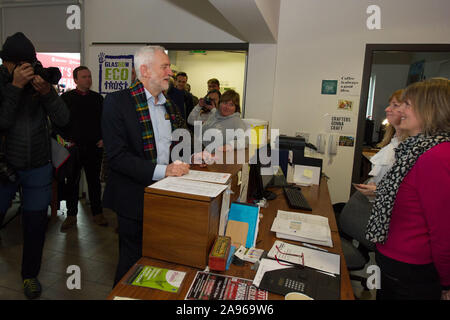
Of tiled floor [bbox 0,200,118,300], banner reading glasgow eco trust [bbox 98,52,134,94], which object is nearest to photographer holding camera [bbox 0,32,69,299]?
tiled floor [bbox 0,200,118,300]

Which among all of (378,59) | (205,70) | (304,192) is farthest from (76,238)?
(378,59)

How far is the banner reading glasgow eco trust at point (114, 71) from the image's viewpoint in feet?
12.8

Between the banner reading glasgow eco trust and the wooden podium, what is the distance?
3.18 metres

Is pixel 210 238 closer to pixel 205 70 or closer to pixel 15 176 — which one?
pixel 15 176

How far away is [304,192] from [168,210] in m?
1.60

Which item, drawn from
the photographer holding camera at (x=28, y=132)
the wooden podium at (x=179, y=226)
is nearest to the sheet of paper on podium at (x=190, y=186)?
the wooden podium at (x=179, y=226)

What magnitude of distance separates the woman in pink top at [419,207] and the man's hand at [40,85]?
6.55 feet

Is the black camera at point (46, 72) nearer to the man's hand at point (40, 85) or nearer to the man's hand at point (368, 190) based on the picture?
the man's hand at point (40, 85)

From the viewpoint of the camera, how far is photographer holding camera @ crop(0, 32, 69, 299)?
1.76 metres

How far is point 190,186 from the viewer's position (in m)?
1.18

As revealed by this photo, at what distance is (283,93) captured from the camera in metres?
3.52

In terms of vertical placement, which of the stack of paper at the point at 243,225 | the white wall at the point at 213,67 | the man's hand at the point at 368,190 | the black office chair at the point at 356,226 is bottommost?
the black office chair at the point at 356,226

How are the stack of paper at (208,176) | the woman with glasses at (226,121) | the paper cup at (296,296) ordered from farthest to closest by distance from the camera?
the woman with glasses at (226,121)
the stack of paper at (208,176)
the paper cup at (296,296)

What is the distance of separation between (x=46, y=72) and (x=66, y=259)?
164 cm
